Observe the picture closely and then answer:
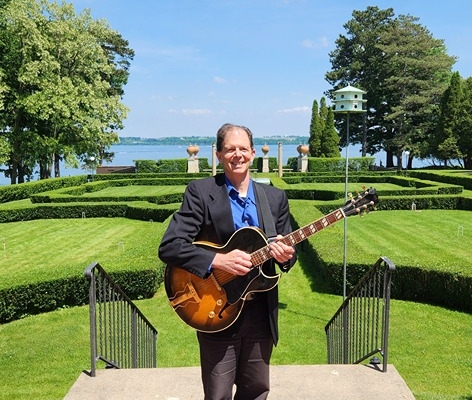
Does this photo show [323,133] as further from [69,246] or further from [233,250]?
[233,250]

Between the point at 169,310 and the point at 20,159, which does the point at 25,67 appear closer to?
the point at 20,159

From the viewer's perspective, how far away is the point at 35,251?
15.2m

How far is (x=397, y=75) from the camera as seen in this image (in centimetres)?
4647

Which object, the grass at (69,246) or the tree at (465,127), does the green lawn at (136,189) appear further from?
the tree at (465,127)

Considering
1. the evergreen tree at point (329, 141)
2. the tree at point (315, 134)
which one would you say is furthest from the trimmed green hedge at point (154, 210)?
the tree at point (315, 134)

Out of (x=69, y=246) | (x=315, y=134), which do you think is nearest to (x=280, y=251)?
(x=69, y=246)

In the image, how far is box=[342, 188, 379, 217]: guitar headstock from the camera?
3234mm

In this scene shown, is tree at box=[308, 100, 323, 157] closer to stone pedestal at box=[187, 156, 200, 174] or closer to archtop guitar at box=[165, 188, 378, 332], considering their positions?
stone pedestal at box=[187, 156, 200, 174]

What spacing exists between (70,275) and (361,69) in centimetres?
4913

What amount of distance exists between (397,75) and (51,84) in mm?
33169

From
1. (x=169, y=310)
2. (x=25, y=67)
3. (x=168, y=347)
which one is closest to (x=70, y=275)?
(x=169, y=310)

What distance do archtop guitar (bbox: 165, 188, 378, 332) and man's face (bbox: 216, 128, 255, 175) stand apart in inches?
16.1

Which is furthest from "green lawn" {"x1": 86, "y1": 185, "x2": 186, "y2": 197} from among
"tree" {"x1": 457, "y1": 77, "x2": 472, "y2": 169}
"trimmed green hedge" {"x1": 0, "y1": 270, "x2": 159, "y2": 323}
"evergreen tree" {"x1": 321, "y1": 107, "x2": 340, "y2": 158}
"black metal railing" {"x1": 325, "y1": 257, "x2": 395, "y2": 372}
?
"tree" {"x1": 457, "y1": 77, "x2": 472, "y2": 169}

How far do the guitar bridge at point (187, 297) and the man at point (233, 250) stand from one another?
20 cm
